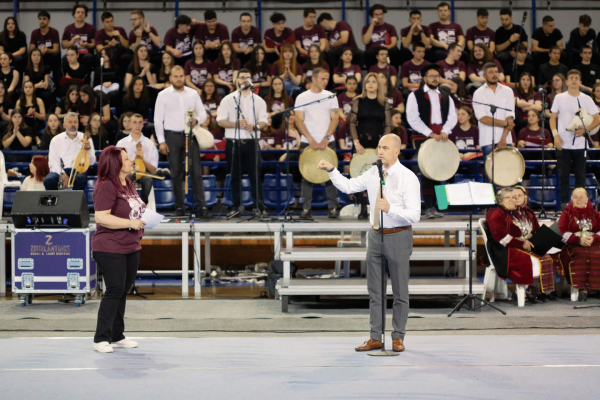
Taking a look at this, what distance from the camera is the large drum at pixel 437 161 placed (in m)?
9.77

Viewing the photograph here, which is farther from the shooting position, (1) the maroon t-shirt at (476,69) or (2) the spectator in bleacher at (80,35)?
(2) the spectator in bleacher at (80,35)

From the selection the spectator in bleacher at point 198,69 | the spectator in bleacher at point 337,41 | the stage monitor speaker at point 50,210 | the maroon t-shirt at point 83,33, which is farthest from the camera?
the maroon t-shirt at point 83,33

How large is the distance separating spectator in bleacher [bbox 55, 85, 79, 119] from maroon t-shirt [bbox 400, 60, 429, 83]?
5339mm

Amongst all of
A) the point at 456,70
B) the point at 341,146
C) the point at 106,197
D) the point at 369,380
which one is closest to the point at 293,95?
the point at 341,146

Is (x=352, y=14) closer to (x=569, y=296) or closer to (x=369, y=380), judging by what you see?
(x=569, y=296)

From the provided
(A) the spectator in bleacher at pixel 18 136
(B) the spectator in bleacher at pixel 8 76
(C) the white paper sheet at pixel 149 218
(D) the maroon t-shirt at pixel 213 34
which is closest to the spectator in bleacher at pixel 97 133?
(A) the spectator in bleacher at pixel 18 136

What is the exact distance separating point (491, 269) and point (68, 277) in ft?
15.4

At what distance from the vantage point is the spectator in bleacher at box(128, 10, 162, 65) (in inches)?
554

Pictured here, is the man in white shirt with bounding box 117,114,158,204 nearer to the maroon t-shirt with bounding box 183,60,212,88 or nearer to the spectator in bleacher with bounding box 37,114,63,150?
the spectator in bleacher with bounding box 37,114,63,150

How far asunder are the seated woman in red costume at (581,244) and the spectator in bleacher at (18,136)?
791cm

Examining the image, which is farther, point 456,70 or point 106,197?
point 456,70

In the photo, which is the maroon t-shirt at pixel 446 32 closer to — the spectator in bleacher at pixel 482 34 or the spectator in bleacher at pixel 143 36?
the spectator in bleacher at pixel 482 34

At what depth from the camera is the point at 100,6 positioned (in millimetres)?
15977

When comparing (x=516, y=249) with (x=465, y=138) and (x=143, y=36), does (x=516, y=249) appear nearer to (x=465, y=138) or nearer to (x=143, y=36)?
(x=465, y=138)
